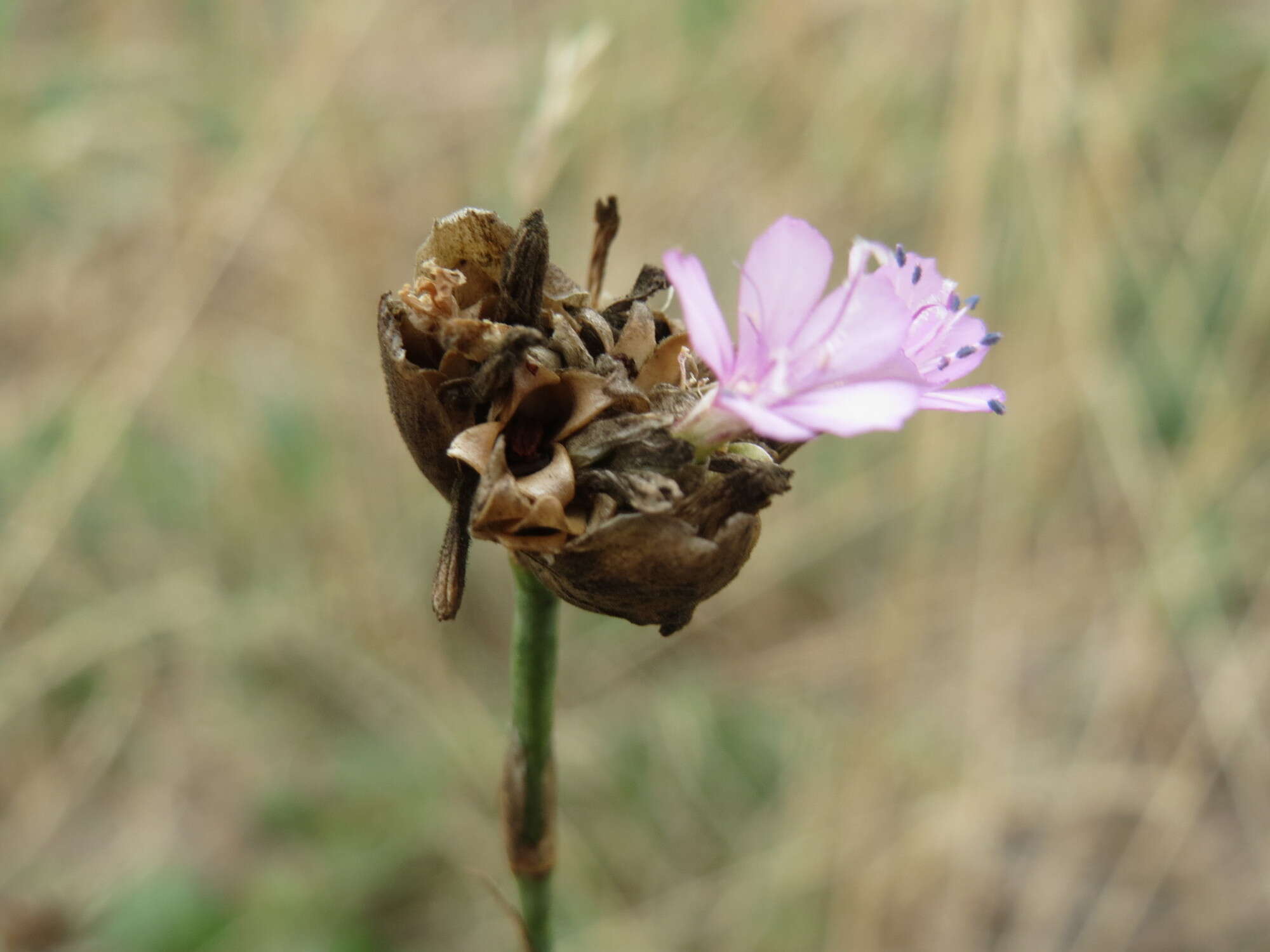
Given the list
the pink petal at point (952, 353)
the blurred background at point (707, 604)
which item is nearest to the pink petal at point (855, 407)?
the pink petal at point (952, 353)

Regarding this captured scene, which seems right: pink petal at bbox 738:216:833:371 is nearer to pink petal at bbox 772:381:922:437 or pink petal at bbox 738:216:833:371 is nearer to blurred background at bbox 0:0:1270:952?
pink petal at bbox 772:381:922:437

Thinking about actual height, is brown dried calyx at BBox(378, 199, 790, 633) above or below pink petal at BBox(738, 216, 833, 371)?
below

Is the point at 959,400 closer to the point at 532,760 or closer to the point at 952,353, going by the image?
the point at 952,353

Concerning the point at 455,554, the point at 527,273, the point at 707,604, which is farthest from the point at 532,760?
the point at 707,604

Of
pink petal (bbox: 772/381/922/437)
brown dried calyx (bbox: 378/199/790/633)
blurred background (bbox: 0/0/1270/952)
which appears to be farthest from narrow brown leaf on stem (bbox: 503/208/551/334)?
blurred background (bbox: 0/0/1270/952)

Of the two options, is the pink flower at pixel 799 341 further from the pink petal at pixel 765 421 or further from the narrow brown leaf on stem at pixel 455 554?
the narrow brown leaf on stem at pixel 455 554

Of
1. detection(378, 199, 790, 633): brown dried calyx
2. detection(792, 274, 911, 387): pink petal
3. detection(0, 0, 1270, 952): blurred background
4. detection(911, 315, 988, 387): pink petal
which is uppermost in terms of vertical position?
detection(792, 274, 911, 387): pink petal
